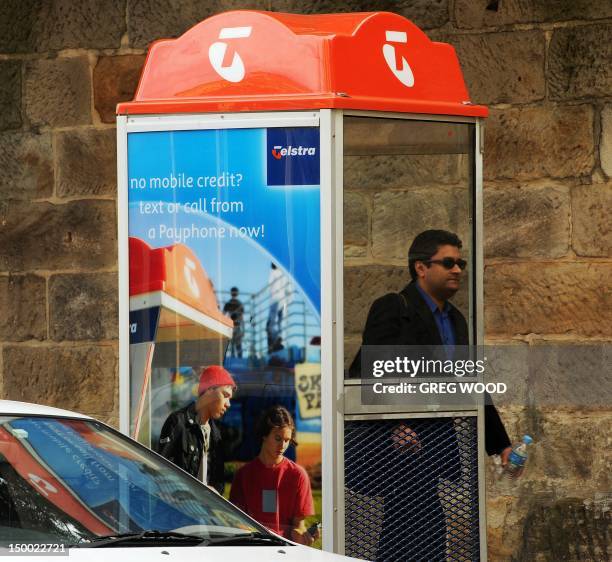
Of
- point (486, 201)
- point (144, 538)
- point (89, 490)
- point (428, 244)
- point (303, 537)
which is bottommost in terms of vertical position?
point (303, 537)

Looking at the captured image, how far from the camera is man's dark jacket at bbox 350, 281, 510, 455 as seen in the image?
5.28 meters

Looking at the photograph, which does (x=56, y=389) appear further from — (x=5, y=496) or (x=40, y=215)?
(x=5, y=496)

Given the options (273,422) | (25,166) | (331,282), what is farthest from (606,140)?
(25,166)

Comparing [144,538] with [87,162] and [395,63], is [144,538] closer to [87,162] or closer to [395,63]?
[395,63]

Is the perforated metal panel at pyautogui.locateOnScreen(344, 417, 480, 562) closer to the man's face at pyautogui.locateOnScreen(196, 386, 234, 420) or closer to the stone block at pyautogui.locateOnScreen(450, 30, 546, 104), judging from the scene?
the man's face at pyautogui.locateOnScreen(196, 386, 234, 420)

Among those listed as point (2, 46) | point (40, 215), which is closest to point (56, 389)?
point (40, 215)

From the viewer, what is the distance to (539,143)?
6.77m

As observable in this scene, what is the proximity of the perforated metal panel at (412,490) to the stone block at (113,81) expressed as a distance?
10.2 ft

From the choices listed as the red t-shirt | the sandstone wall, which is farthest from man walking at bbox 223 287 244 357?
the sandstone wall

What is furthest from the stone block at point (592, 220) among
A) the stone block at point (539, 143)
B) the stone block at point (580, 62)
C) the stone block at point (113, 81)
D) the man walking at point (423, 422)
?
the stone block at point (113, 81)

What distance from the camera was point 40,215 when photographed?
7.40 m

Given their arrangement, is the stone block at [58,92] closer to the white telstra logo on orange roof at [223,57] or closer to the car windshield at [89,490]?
the white telstra logo on orange roof at [223,57]

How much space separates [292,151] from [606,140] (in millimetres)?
2415

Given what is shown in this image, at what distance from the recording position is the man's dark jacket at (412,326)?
5277mm
